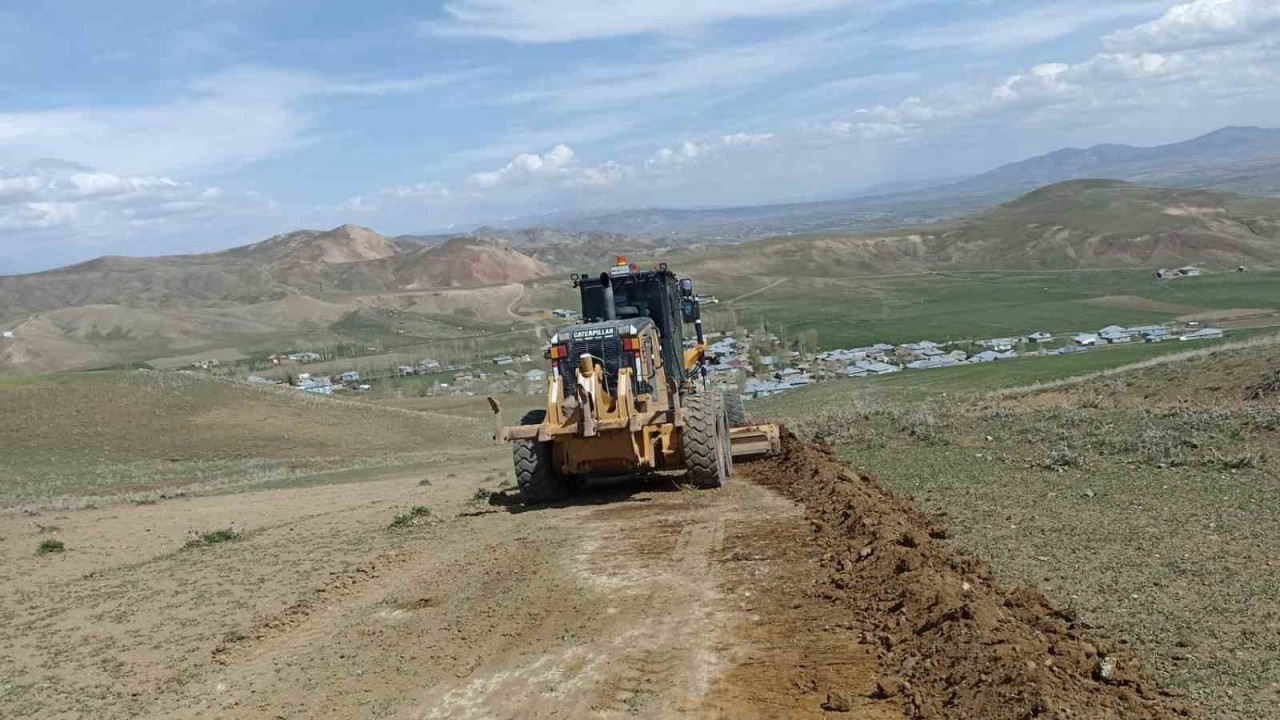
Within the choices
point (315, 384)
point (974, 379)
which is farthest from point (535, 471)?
point (315, 384)

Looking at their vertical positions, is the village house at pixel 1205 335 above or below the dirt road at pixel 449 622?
below

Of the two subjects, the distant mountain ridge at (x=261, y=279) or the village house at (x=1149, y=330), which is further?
the distant mountain ridge at (x=261, y=279)

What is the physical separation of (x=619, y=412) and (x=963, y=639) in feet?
25.8

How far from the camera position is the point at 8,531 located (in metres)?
18.7

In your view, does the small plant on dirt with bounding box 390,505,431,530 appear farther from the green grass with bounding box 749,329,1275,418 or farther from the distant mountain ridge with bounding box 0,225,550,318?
the distant mountain ridge with bounding box 0,225,550,318

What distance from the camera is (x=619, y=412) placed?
1434 centimetres

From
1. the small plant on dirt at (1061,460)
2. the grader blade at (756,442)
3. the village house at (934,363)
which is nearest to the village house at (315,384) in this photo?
the village house at (934,363)

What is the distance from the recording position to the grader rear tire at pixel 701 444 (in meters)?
14.7

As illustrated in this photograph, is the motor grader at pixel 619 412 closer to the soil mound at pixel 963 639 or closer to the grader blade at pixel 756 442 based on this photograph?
the grader blade at pixel 756 442

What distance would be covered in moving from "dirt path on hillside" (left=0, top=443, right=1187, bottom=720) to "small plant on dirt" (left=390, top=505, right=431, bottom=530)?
0.39 m

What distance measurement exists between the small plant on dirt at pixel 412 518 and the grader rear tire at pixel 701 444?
170 inches

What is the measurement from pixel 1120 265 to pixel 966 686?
125m

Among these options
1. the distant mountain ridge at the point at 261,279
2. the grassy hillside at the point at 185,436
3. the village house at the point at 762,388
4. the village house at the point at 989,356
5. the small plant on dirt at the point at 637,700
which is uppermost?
the distant mountain ridge at the point at 261,279

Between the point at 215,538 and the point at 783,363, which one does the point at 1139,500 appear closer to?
the point at 215,538
